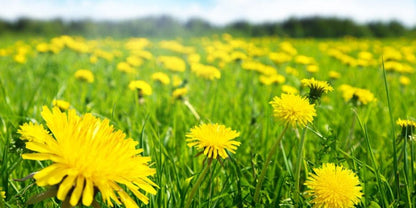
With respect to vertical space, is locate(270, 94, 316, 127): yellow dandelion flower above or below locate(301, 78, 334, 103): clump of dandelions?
below

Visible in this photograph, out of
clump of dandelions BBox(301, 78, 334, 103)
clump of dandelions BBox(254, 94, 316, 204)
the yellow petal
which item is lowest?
the yellow petal

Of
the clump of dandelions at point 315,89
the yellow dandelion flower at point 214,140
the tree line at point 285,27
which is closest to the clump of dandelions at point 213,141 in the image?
the yellow dandelion flower at point 214,140

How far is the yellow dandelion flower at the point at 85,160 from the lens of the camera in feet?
1.65

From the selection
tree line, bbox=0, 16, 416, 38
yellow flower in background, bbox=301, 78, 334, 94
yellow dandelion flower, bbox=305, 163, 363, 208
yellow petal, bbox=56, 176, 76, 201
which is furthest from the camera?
tree line, bbox=0, 16, 416, 38

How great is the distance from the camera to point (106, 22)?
76.7 ft

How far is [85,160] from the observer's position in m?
0.52

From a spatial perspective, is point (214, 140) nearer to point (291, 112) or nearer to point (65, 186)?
point (291, 112)

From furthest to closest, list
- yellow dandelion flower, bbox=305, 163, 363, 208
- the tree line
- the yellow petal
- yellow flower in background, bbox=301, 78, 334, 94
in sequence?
the tree line → yellow flower in background, bbox=301, 78, 334, 94 → yellow dandelion flower, bbox=305, 163, 363, 208 → the yellow petal

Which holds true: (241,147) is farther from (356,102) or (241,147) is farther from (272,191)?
(356,102)

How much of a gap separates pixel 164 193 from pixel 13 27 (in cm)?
4385

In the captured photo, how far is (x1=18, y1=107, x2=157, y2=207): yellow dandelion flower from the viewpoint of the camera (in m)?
0.50

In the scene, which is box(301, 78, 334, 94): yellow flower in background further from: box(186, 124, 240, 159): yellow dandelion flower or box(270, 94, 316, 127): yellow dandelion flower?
box(186, 124, 240, 159): yellow dandelion flower

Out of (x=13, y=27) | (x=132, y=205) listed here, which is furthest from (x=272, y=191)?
(x=13, y=27)

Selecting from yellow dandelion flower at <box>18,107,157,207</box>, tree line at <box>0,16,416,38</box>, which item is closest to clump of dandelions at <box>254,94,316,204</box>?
yellow dandelion flower at <box>18,107,157,207</box>
